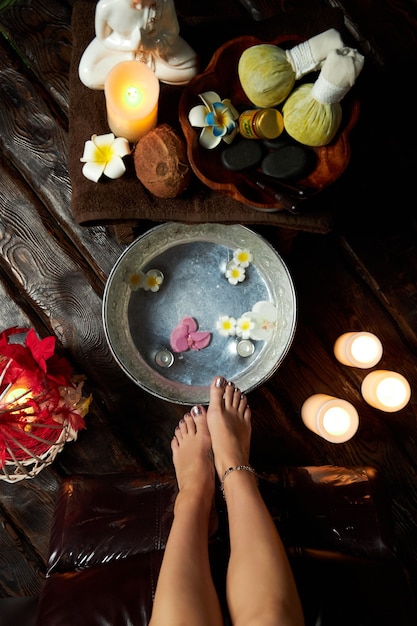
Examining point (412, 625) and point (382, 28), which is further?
point (382, 28)

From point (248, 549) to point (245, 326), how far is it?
1.48 feet

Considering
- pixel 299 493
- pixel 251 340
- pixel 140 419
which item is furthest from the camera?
pixel 140 419

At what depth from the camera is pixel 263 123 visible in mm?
901

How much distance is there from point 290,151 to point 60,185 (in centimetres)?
62

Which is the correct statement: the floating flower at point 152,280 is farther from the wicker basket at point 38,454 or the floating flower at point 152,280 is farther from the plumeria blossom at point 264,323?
the wicker basket at point 38,454

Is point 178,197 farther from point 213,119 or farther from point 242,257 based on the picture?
point 242,257

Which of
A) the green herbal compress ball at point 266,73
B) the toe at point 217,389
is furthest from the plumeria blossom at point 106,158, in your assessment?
the toe at point 217,389

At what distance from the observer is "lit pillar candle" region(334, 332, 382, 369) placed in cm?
120

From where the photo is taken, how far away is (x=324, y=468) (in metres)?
1.12

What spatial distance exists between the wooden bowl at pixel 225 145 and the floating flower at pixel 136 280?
330mm

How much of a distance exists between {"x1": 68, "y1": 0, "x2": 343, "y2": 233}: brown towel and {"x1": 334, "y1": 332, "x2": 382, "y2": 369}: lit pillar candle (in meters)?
0.33

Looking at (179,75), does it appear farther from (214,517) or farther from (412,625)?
(412,625)

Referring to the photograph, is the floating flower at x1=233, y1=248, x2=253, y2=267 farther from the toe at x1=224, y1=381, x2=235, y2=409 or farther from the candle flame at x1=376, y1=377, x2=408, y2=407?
the candle flame at x1=376, y1=377, x2=408, y2=407

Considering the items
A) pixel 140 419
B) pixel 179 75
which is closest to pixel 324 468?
pixel 140 419
